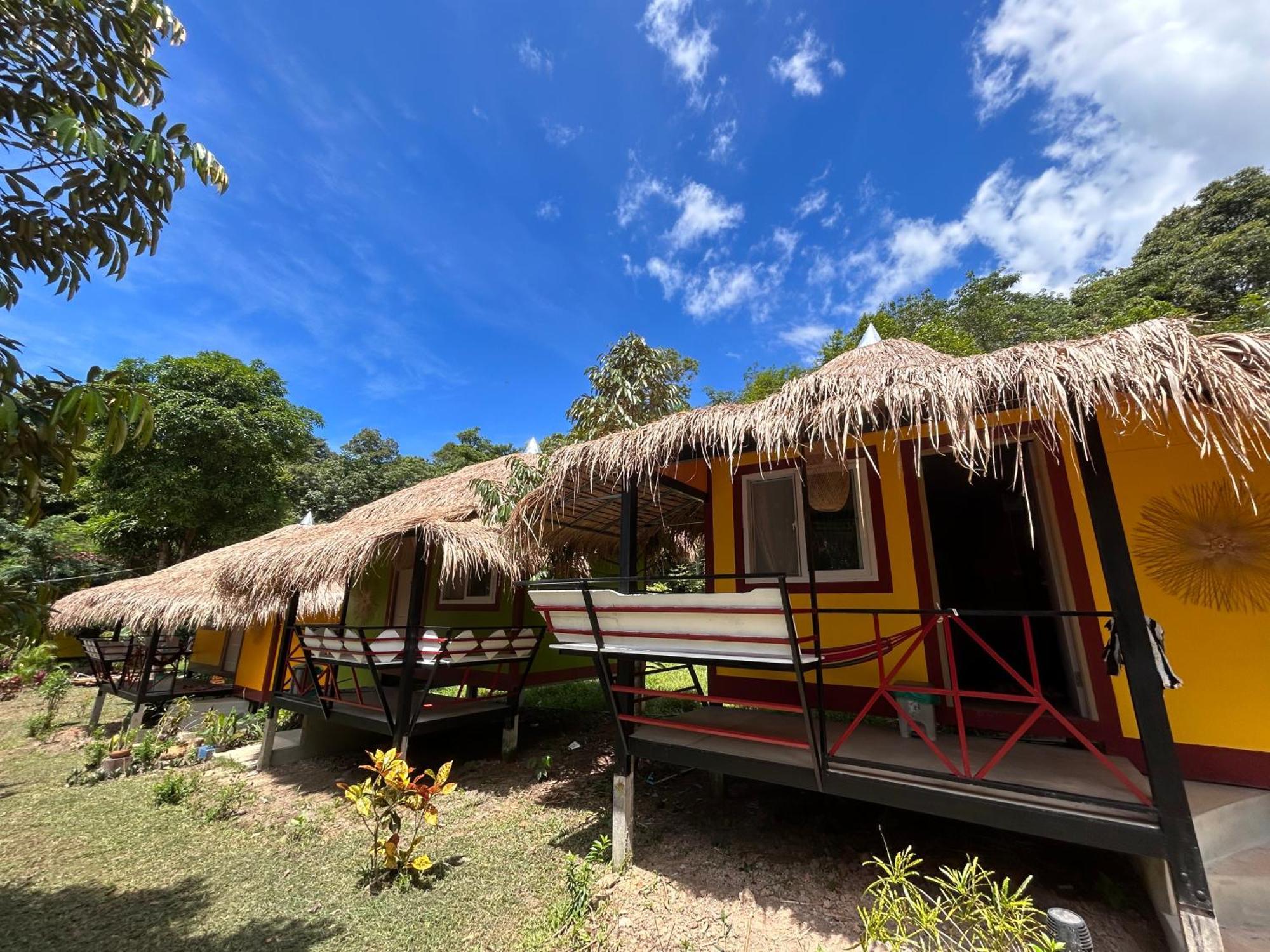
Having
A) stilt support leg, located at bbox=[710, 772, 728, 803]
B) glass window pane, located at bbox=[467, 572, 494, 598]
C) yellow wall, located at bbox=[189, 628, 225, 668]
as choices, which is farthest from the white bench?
yellow wall, located at bbox=[189, 628, 225, 668]

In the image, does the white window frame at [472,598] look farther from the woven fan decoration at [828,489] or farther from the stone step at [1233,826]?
the stone step at [1233,826]

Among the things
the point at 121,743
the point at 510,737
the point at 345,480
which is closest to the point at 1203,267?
the point at 510,737

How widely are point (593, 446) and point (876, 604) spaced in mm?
2885

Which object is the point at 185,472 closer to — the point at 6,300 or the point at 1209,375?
the point at 6,300

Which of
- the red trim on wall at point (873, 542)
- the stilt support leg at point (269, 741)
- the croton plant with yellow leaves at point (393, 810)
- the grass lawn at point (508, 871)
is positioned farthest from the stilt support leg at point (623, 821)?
the stilt support leg at point (269, 741)

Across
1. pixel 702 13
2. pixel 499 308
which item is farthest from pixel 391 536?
pixel 499 308

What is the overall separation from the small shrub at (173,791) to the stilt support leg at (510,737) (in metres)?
3.81

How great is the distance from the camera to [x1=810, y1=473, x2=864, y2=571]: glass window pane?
→ 467 centimetres

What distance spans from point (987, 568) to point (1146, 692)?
3.11 meters

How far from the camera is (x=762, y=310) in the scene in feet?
78.3

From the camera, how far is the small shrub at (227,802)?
559 centimetres

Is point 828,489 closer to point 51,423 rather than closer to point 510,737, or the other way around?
point 51,423

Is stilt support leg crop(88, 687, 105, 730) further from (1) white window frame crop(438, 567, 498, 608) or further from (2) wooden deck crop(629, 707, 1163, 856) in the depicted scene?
(2) wooden deck crop(629, 707, 1163, 856)

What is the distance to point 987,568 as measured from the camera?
5207 millimetres
